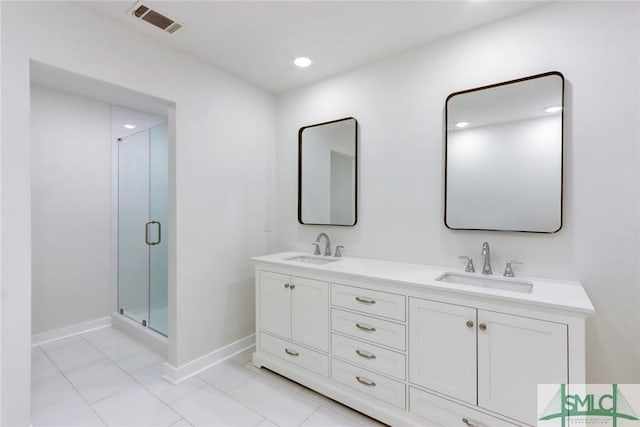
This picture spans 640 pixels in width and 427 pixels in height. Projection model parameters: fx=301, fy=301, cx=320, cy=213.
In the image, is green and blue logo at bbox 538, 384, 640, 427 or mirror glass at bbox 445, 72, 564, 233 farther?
mirror glass at bbox 445, 72, 564, 233

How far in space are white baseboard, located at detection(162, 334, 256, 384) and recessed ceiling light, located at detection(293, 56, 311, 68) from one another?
98.8 inches

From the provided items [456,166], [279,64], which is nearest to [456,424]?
[456,166]

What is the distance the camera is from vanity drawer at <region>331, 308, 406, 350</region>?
1.81m

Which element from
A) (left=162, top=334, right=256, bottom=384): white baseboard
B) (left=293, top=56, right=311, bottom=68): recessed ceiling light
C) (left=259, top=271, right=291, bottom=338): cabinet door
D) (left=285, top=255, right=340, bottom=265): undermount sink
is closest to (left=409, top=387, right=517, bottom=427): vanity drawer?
(left=259, top=271, right=291, bottom=338): cabinet door

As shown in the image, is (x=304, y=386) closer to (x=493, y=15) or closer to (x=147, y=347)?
(x=147, y=347)

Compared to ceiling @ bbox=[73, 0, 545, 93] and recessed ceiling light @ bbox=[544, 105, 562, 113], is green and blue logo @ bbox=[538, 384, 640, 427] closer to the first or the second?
recessed ceiling light @ bbox=[544, 105, 562, 113]

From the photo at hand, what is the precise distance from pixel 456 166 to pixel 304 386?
1.94 meters

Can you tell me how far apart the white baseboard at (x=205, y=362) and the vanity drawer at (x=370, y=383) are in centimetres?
110

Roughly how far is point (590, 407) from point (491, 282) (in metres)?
0.73

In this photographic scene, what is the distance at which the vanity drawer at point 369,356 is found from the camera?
5.93ft

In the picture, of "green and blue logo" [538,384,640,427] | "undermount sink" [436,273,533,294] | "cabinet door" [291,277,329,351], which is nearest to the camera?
"green and blue logo" [538,384,640,427]

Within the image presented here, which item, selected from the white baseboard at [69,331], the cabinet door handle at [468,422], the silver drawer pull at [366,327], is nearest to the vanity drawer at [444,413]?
the cabinet door handle at [468,422]

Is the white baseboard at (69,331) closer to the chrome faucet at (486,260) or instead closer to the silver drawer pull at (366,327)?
the silver drawer pull at (366,327)

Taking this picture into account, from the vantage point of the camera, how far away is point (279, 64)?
255 cm
